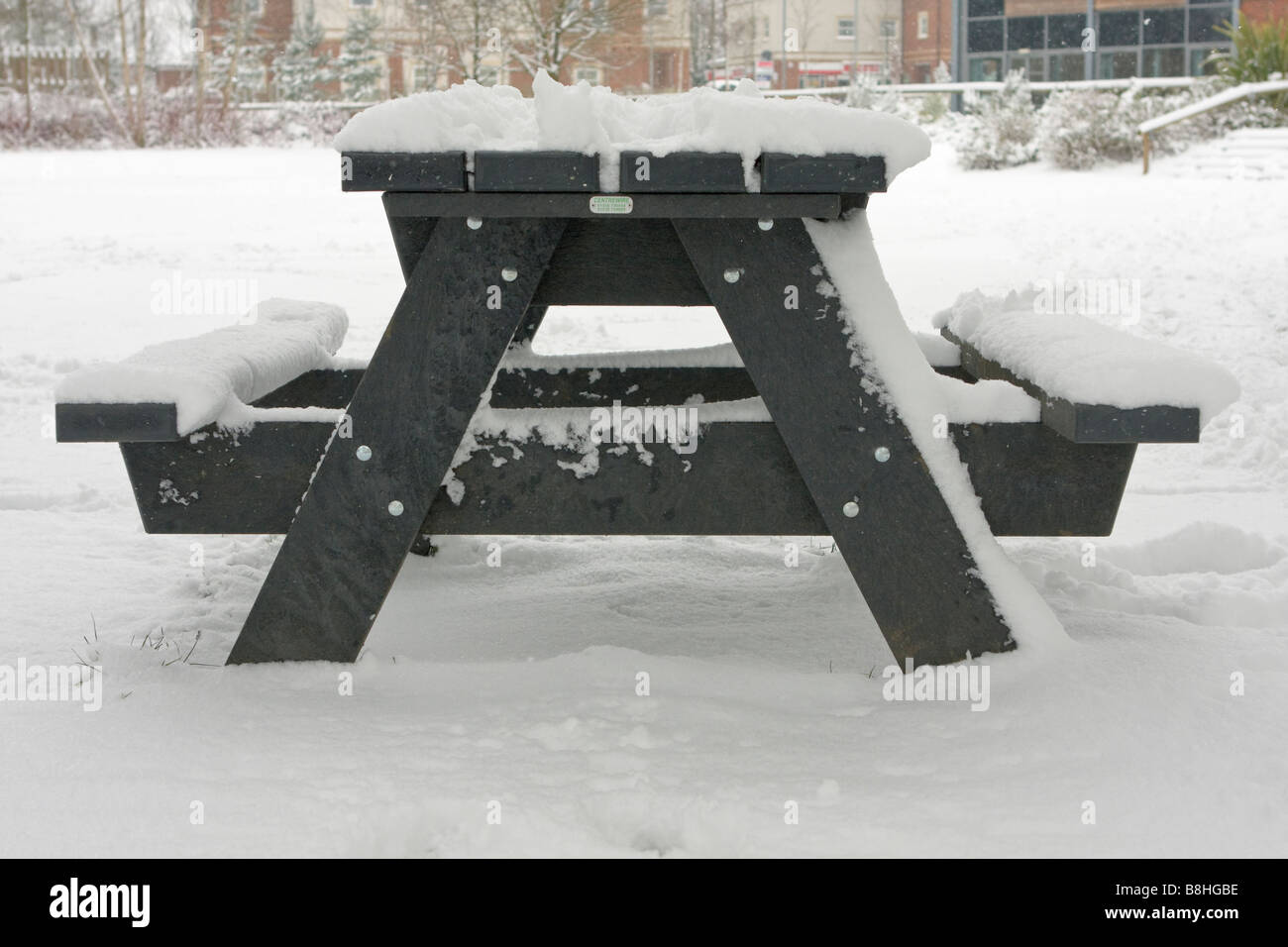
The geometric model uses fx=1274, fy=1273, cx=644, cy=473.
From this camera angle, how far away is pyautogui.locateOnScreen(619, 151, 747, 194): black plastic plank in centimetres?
233

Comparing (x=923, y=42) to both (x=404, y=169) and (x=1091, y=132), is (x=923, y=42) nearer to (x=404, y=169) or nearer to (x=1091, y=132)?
(x=1091, y=132)

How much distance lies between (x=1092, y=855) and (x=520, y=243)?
1.49m

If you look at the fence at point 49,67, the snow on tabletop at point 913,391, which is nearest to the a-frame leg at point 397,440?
the snow on tabletop at point 913,391

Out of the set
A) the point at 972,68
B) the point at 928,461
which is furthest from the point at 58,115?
the point at 928,461

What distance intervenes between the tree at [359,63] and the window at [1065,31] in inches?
782

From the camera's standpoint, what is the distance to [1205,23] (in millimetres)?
36250

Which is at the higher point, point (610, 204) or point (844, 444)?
point (610, 204)

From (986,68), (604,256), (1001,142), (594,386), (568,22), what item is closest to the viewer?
(604,256)

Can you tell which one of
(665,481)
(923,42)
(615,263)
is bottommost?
(665,481)

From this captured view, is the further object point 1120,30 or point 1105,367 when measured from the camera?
point 1120,30

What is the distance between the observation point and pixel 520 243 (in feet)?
8.16

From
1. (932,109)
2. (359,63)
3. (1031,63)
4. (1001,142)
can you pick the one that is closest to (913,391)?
(1001,142)

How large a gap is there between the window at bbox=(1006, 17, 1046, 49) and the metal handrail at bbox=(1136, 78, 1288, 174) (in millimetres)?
20495

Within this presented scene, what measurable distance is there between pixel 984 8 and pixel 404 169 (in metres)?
40.2
